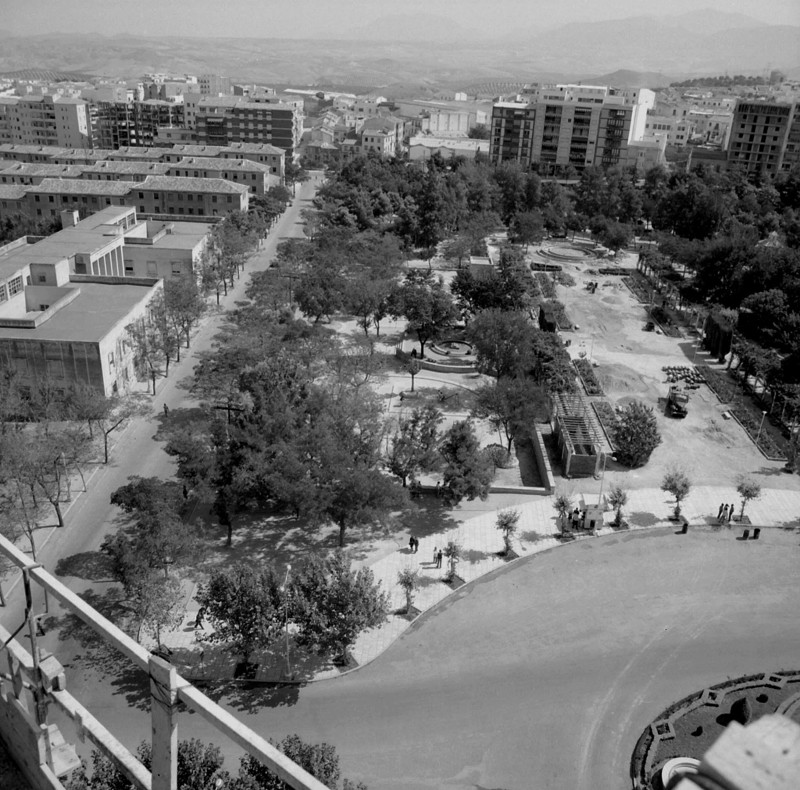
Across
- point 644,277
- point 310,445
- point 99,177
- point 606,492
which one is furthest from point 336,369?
point 99,177

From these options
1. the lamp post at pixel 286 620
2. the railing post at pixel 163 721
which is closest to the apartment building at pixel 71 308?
the lamp post at pixel 286 620

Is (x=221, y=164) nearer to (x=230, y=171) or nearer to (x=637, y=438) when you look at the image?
(x=230, y=171)

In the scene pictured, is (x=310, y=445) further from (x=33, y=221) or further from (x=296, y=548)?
(x=33, y=221)

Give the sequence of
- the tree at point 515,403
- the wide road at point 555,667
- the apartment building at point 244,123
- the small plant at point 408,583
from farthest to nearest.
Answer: the apartment building at point 244,123 → the tree at point 515,403 → the small plant at point 408,583 → the wide road at point 555,667

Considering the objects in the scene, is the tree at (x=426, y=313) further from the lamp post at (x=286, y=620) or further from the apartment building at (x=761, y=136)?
the apartment building at (x=761, y=136)

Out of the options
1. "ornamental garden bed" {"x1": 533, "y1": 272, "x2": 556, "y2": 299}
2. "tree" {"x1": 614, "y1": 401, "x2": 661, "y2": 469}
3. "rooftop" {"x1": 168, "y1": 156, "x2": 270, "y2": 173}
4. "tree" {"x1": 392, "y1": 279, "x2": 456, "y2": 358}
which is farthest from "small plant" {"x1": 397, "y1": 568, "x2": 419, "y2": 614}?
"rooftop" {"x1": 168, "y1": 156, "x2": 270, "y2": 173}

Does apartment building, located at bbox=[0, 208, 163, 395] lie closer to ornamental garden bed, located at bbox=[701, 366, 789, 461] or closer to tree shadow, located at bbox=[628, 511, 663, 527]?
tree shadow, located at bbox=[628, 511, 663, 527]
